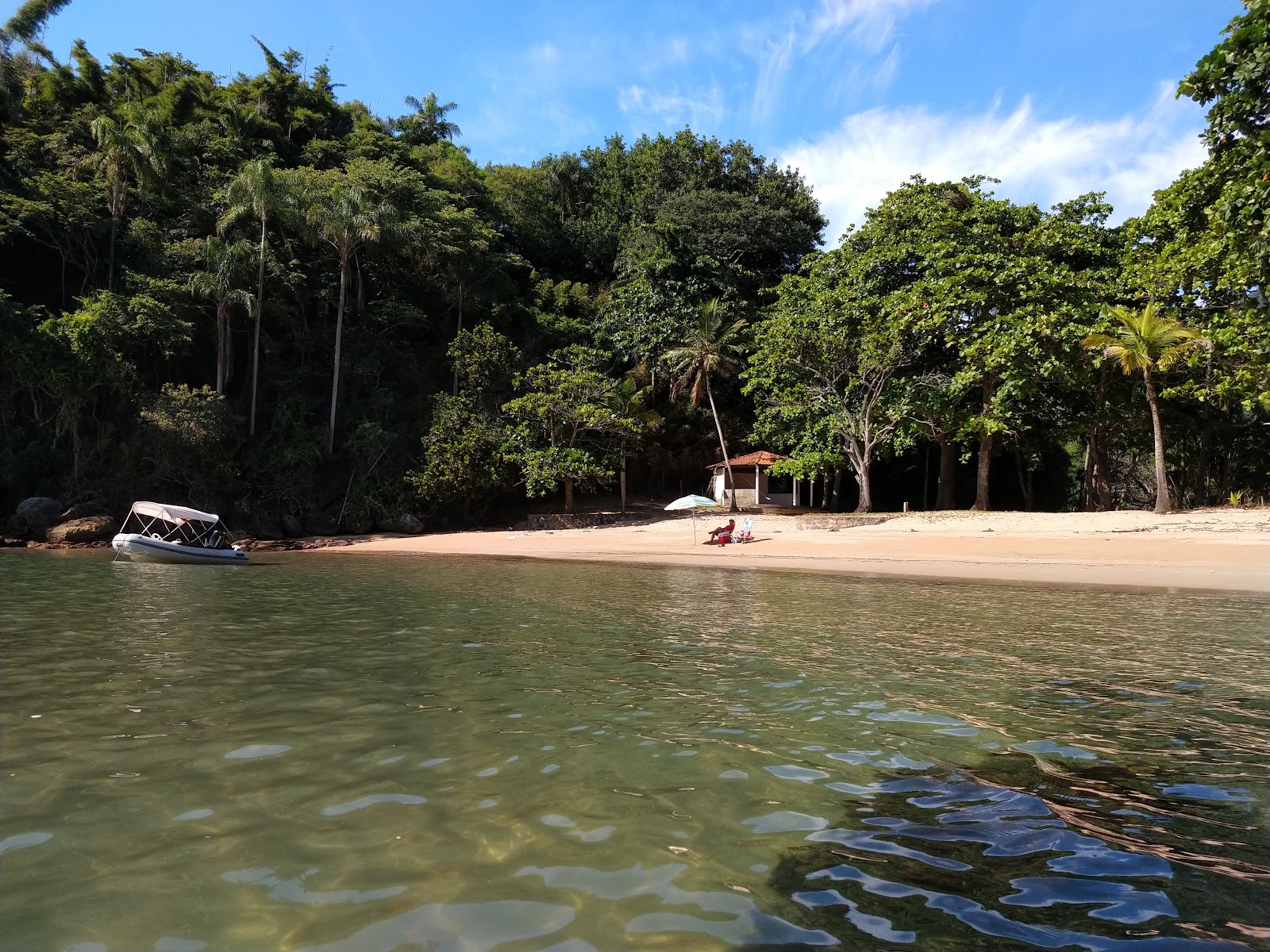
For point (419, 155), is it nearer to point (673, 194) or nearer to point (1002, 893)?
point (673, 194)

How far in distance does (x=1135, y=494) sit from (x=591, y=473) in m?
34.8

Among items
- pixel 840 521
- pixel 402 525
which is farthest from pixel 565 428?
pixel 840 521

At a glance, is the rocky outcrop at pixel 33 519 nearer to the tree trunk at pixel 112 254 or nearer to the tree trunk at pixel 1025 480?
the tree trunk at pixel 112 254

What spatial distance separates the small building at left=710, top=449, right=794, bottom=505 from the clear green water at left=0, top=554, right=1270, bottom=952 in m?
24.9

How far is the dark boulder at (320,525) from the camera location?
99.4ft

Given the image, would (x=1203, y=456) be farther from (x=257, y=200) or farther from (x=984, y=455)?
(x=257, y=200)

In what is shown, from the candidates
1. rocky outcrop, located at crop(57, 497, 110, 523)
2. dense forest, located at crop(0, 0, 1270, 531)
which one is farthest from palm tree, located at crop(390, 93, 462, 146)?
rocky outcrop, located at crop(57, 497, 110, 523)

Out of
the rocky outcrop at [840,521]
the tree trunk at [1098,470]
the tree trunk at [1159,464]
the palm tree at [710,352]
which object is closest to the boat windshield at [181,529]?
the rocky outcrop at [840,521]

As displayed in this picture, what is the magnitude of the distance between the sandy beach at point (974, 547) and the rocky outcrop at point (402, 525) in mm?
1739

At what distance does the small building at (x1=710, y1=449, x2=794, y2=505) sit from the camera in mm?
33562

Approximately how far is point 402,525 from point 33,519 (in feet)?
43.0

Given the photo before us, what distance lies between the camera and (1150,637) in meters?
8.78

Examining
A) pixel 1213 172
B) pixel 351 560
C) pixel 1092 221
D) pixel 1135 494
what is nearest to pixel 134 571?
pixel 351 560

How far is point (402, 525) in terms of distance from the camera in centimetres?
3044
